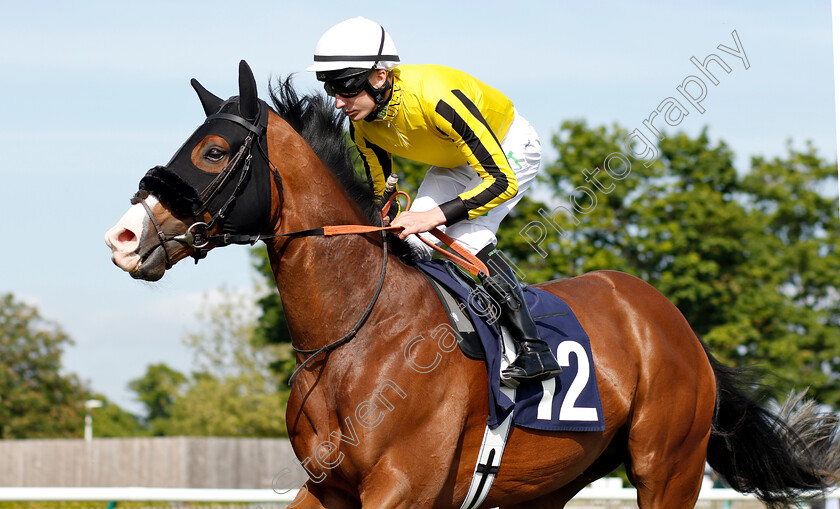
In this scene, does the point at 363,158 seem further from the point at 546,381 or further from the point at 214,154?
the point at 546,381

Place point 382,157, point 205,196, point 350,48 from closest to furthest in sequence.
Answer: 1. point 205,196
2. point 350,48
3. point 382,157

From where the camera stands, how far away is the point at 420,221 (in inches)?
153

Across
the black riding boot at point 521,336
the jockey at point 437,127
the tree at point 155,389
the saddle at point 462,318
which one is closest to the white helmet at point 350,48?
the jockey at point 437,127

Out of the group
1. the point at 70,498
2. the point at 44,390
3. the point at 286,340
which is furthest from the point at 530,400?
the point at 44,390

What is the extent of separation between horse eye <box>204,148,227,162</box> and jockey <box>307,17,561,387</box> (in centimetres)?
60

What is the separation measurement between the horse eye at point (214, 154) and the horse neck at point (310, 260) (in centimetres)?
24

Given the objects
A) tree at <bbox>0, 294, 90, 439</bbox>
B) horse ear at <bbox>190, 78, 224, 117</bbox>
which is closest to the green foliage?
tree at <bbox>0, 294, 90, 439</bbox>

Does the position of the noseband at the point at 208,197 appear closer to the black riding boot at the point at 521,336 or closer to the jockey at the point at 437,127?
the jockey at the point at 437,127

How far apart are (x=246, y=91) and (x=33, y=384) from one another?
1775 inches

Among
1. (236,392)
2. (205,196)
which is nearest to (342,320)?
(205,196)

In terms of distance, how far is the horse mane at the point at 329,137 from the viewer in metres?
3.99

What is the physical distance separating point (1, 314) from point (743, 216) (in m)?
36.2

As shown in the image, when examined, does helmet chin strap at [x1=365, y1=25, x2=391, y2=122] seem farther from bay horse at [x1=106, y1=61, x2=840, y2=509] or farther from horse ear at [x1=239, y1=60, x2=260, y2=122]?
horse ear at [x1=239, y1=60, x2=260, y2=122]

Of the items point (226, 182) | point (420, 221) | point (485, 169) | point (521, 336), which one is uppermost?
point (485, 169)
